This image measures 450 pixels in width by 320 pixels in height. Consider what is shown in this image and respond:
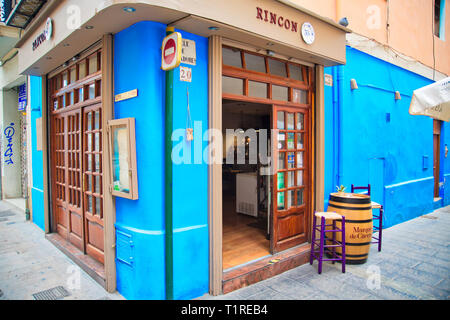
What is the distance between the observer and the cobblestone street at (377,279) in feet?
11.6

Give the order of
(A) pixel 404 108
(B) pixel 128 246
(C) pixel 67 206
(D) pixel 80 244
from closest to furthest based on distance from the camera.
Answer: (B) pixel 128 246, (D) pixel 80 244, (C) pixel 67 206, (A) pixel 404 108

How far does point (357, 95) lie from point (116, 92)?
462cm

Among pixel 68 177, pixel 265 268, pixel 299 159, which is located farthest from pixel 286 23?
pixel 68 177

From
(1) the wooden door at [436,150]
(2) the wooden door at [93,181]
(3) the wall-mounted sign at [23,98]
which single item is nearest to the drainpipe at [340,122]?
(2) the wooden door at [93,181]

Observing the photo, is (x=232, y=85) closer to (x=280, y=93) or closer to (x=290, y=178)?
(x=280, y=93)

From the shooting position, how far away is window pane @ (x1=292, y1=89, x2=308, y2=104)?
467 cm

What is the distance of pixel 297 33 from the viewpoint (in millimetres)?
3906

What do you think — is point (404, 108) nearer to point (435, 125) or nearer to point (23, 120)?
point (435, 125)

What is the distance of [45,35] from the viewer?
4.15 m

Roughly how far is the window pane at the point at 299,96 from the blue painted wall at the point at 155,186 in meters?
1.82

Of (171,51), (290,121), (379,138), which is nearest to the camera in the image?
(171,51)

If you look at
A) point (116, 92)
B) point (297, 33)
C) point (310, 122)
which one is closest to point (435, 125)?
point (310, 122)

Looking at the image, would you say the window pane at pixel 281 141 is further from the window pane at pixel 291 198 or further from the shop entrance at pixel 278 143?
the window pane at pixel 291 198

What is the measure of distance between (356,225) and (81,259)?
4.26 metres
